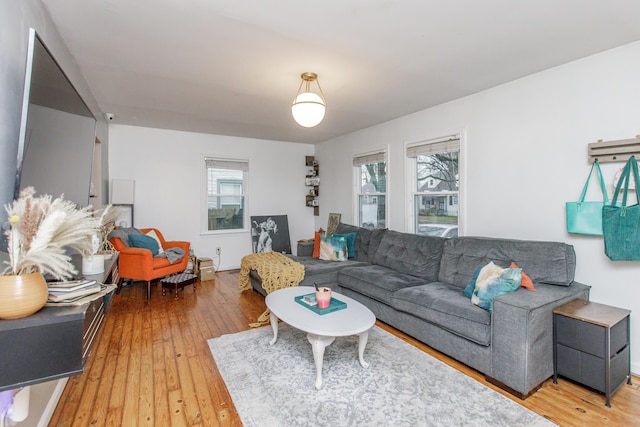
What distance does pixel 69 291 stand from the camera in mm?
1258

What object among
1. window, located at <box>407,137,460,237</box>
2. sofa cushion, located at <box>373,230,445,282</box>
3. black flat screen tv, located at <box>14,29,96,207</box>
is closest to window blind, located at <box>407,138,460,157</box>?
window, located at <box>407,137,460,237</box>

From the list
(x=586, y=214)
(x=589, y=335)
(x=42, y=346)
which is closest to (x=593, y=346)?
(x=589, y=335)

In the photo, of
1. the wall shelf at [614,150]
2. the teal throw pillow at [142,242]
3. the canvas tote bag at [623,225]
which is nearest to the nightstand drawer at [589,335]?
the canvas tote bag at [623,225]

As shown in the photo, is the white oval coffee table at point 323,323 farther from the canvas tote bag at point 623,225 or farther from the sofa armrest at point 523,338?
the canvas tote bag at point 623,225

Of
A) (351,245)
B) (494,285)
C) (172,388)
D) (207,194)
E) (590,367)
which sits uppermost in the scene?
(207,194)

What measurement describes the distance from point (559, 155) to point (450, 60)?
1.28 meters

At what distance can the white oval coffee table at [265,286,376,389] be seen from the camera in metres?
2.11

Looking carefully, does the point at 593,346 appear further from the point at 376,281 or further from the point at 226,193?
the point at 226,193

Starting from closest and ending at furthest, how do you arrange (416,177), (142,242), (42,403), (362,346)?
(42,403), (362,346), (142,242), (416,177)

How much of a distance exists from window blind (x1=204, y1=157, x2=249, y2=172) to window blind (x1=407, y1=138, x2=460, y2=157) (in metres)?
3.06

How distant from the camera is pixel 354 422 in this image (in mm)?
1827

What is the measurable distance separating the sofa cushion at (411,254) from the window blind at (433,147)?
1.07m

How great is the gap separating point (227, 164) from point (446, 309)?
447 cm

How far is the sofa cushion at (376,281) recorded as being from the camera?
10.2 feet
